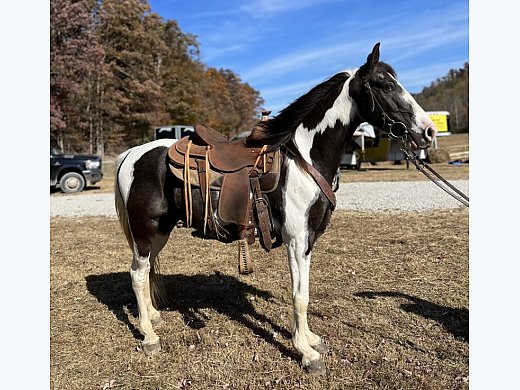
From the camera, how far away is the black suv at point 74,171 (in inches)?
558

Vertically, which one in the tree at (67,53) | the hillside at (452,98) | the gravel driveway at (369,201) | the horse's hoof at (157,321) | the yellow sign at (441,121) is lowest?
the horse's hoof at (157,321)

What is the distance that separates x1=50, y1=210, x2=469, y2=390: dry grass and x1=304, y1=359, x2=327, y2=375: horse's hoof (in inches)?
1.9

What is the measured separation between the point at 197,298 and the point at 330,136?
7.85 ft

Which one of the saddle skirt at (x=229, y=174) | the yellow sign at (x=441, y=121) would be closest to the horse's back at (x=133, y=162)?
the saddle skirt at (x=229, y=174)

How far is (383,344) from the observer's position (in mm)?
3207

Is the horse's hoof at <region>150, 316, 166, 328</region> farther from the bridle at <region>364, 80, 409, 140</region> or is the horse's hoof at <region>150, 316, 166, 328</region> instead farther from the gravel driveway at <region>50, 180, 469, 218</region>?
the gravel driveway at <region>50, 180, 469, 218</region>

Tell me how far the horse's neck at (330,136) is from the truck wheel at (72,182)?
13.5 m

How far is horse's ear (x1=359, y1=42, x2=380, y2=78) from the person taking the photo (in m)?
2.65

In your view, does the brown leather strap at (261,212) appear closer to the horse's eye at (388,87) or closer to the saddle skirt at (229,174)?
the saddle skirt at (229,174)

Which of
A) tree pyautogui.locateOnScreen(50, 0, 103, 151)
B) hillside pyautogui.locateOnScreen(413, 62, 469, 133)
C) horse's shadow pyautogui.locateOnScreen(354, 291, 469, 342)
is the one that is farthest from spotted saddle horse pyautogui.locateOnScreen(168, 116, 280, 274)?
hillside pyautogui.locateOnScreen(413, 62, 469, 133)

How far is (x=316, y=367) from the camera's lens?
9.40 ft

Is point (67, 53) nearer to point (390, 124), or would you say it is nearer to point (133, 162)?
point (133, 162)

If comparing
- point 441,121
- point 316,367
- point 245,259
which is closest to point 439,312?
point 316,367

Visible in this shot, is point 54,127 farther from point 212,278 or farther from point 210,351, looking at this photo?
point 210,351
